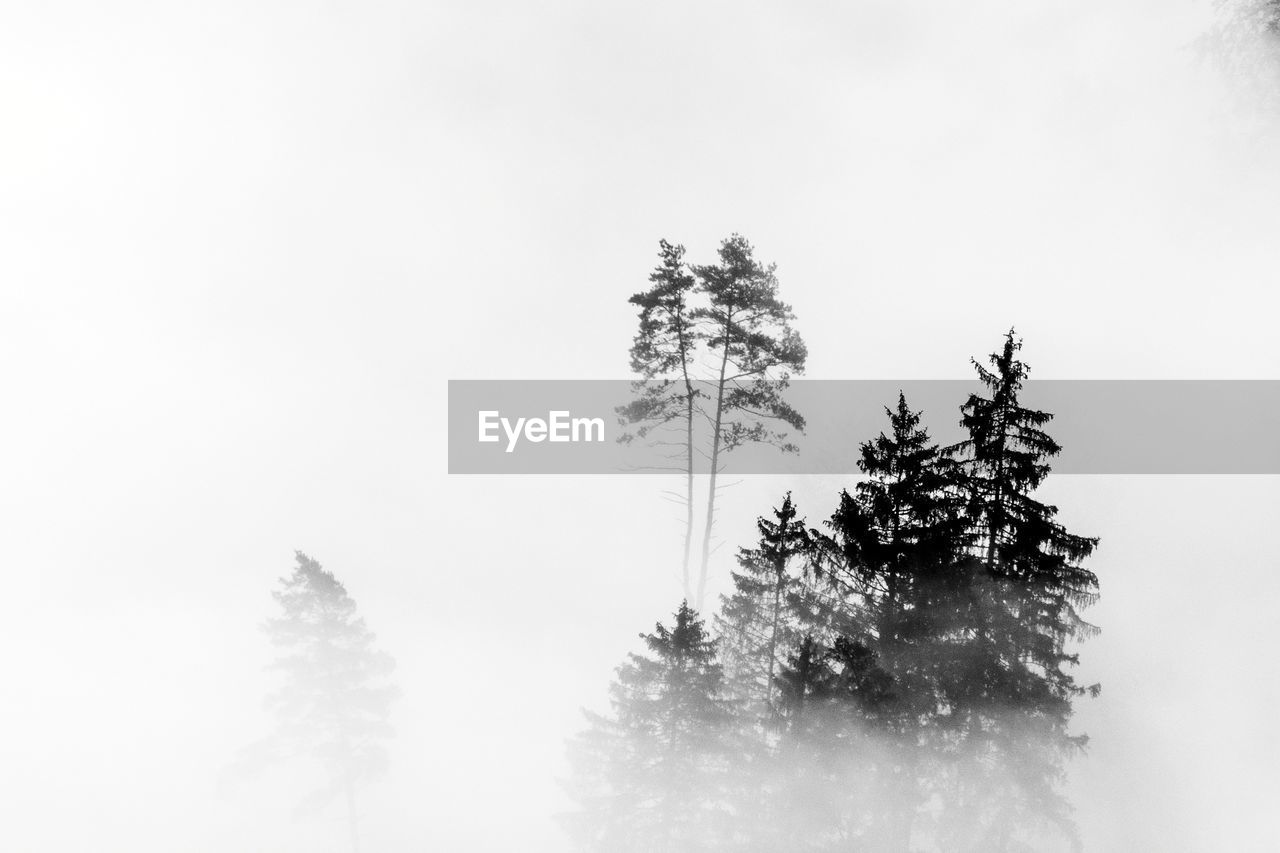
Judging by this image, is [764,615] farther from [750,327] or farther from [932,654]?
[750,327]

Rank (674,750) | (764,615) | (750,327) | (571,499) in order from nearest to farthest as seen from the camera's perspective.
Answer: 1. (764,615)
2. (674,750)
3. (750,327)
4. (571,499)

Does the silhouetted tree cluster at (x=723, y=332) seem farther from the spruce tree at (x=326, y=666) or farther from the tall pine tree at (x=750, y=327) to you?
the spruce tree at (x=326, y=666)

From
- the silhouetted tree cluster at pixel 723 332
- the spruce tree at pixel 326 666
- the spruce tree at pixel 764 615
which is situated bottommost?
the spruce tree at pixel 326 666

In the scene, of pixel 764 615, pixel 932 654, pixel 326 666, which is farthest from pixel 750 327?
pixel 326 666

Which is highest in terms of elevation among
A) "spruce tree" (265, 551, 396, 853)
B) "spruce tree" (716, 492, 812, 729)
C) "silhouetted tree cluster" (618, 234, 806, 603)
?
"silhouetted tree cluster" (618, 234, 806, 603)

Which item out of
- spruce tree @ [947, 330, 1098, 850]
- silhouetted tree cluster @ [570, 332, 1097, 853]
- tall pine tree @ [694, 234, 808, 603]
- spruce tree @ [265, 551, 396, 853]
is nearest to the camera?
silhouetted tree cluster @ [570, 332, 1097, 853]

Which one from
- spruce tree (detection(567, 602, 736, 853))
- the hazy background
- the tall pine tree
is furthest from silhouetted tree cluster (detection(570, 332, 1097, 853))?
the hazy background

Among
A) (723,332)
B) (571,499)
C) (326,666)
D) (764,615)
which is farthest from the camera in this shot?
(571,499)

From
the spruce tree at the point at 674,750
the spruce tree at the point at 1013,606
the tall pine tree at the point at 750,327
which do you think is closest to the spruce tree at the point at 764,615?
the spruce tree at the point at 674,750

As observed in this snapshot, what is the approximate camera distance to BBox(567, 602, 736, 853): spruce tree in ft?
49.2

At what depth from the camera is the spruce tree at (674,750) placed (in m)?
15.0

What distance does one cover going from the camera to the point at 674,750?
50.9 feet

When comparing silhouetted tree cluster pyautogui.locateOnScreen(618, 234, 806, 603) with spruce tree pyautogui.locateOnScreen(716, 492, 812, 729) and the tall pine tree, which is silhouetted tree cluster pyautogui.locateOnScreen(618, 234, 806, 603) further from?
spruce tree pyautogui.locateOnScreen(716, 492, 812, 729)

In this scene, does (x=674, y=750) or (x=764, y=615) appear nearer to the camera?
(x=764, y=615)
